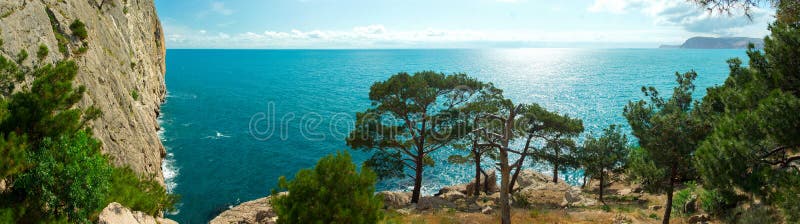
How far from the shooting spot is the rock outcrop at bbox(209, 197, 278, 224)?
23344mm

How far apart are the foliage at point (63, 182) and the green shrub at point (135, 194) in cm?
110

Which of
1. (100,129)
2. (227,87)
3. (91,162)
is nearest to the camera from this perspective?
(91,162)

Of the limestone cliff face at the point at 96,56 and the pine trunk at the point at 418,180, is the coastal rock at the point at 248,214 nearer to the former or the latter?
the limestone cliff face at the point at 96,56

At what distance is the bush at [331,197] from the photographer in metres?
8.91

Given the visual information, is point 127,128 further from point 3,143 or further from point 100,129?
point 3,143

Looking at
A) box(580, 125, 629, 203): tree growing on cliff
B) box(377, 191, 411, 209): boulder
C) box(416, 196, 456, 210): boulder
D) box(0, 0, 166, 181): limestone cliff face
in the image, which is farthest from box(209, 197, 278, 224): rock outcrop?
box(580, 125, 629, 203): tree growing on cliff

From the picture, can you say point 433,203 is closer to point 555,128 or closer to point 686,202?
point 555,128

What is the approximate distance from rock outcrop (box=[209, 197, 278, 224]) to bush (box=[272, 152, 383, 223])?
13.3m

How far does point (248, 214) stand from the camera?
2691cm

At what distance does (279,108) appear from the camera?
7812 centimetres

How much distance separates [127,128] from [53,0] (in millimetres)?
7991

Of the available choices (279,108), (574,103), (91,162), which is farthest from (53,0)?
(574,103)

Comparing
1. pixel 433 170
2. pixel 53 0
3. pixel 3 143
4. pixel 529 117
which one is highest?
pixel 53 0

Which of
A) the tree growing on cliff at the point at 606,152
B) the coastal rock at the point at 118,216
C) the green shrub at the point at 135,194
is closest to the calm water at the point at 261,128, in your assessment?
the green shrub at the point at 135,194
